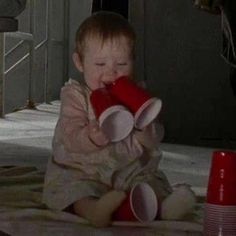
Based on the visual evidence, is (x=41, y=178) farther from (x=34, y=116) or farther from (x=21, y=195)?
(x=34, y=116)

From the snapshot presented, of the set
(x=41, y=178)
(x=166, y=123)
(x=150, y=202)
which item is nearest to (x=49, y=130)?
(x=166, y=123)

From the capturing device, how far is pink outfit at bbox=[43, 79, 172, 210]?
4.46 feet

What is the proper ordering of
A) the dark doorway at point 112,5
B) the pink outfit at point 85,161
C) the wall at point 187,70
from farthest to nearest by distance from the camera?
the wall at point 187,70, the dark doorway at point 112,5, the pink outfit at point 85,161

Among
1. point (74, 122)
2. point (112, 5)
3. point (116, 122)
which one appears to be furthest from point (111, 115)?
point (112, 5)

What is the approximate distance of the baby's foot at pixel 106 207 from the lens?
1.25 metres

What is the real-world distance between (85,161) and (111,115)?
6.0 inches

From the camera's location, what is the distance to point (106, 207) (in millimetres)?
1255

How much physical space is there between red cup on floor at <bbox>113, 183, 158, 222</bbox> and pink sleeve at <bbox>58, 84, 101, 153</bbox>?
0.11 metres

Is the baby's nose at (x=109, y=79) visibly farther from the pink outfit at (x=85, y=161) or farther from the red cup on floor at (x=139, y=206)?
the red cup on floor at (x=139, y=206)

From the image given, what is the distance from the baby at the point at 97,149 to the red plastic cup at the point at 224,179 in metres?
0.26

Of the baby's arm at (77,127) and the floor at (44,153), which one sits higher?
the baby's arm at (77,127)

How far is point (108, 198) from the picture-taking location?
4.11 ft

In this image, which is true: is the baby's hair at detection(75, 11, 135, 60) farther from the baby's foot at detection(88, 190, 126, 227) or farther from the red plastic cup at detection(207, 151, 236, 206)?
the red plastic cup at detection(207, 151, 236, 206)

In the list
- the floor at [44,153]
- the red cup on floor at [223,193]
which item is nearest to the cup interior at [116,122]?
the red cup on floor at [223,193]
